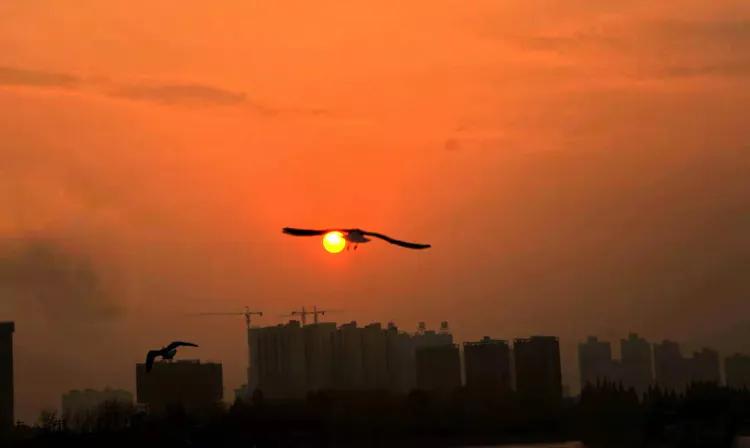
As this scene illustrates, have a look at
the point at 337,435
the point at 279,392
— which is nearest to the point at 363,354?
the point at 279,392

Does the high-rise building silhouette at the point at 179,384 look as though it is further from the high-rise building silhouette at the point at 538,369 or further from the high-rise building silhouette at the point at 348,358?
the high-rise building silhouette at the point at 538,369

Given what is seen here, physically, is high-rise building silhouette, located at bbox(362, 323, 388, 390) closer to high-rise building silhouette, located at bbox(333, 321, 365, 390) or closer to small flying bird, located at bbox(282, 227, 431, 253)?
high-rise building silhouette, located at bbox(333, 321, 365, 390)

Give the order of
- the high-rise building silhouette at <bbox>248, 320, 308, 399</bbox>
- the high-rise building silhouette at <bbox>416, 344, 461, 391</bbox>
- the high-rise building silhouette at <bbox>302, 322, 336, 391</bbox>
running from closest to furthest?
the high-rise building silhouette at <bbox>416, 344, 461, 391</bbox>, the high-rise building silhouette at <bbox>302, 322, 336, 391</bbox>, the high-rise building silhouette at <bbox>248, 320, 308, 399</bbox>

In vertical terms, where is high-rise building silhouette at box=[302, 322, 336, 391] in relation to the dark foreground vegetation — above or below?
above

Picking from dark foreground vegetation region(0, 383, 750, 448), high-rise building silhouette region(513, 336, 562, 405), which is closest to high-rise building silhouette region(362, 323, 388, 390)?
high-rise building silhouette region(513, 336, 562, 405)

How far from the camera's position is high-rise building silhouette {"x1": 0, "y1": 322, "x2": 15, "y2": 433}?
66756mm

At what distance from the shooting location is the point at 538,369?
62750mm

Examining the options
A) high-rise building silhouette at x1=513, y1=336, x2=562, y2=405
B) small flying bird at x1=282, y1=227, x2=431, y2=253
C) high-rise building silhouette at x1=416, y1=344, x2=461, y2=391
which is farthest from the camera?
high-rise building silhouette at x1=416, y1=344, x2=461, y2=391

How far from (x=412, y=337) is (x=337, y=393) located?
27.1m

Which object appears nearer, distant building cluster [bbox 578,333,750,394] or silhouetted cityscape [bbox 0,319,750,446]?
silhouetted cityscape [bbox 0,319,750,446]

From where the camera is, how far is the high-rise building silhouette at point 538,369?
53719 millimetres

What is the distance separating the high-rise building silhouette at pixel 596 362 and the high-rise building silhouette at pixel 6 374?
2801 cm

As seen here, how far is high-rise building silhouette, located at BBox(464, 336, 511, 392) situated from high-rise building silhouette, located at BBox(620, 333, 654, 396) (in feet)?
19.5

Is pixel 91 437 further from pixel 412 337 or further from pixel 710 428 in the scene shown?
pixel 412 337
